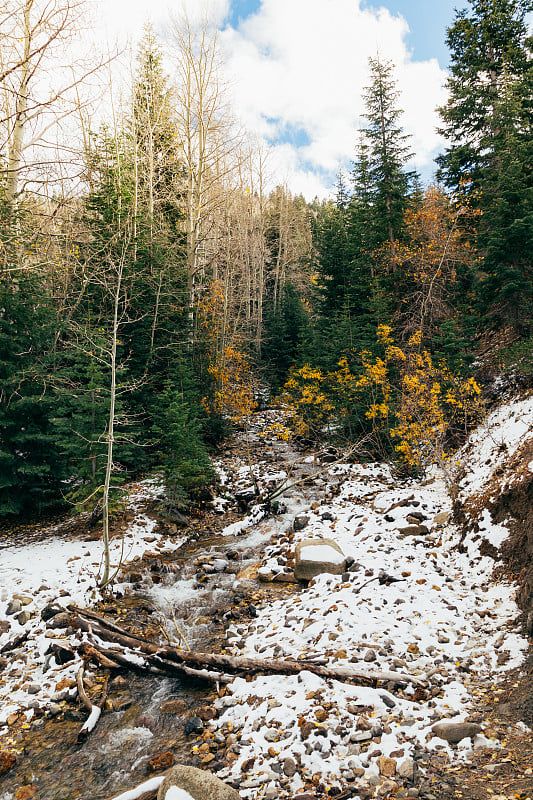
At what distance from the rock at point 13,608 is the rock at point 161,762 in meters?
3.44

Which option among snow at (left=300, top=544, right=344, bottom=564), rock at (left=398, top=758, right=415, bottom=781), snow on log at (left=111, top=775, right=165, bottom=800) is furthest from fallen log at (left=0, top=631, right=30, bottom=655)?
rock at (left=398, top=758, right=415, bottom=781)

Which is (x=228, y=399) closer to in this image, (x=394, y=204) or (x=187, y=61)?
(x=394, y=204)

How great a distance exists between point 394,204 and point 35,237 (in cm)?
1345

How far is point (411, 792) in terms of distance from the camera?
10.3ft

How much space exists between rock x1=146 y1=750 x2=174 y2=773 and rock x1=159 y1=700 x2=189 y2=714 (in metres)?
0.67

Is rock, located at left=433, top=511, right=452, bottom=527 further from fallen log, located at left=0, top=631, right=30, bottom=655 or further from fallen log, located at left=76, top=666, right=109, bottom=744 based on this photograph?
fallen log, located at left=0, top=631, right=30, bottom=655

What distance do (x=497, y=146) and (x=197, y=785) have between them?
1556cm

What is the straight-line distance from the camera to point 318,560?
7520 millimetres

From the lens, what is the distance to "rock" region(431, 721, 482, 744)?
3.53 metres

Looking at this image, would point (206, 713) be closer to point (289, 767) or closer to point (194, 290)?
point (289, 767)

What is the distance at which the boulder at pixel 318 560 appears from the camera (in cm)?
736

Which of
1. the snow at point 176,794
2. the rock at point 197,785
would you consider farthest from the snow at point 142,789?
the snow at point 176,794

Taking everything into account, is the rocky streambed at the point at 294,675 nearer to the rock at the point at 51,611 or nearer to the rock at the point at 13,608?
the rock at the point at 13,608

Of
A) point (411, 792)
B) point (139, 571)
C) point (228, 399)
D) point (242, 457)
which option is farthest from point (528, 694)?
point (228, 399)
